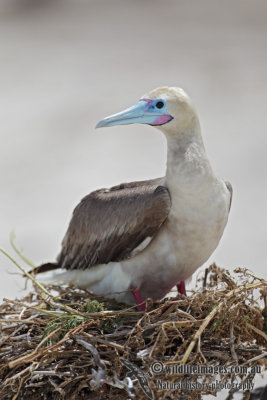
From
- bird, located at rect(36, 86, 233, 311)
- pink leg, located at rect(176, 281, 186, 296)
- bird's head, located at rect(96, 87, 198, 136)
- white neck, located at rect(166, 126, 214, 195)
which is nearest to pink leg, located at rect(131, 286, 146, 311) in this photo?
bird, located at rect(36, 86, 233, 311)

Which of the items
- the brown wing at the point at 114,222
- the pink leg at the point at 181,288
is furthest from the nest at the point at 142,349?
the pink leg at the point at 181,288

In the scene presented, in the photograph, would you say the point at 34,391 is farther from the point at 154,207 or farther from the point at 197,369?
the point at 154,207

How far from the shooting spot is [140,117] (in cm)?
561

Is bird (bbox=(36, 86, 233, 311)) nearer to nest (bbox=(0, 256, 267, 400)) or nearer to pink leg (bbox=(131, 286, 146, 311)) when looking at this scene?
pink leg (bbox=(131, 286, 146, 311))

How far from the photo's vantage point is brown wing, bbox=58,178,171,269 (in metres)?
5.73

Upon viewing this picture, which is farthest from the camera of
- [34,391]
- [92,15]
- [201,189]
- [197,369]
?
[92,15]

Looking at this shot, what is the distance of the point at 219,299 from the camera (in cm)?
514

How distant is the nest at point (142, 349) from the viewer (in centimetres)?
482

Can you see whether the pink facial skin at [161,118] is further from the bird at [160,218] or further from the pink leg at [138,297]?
the pink leg at [138,297]

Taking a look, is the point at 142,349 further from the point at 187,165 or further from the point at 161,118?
the point at 161,118

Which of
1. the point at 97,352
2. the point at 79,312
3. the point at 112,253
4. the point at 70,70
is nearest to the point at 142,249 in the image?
the point at 112,253

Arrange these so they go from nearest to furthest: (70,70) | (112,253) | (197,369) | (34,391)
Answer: (197,369), (34,391), (112,253), (70,70)

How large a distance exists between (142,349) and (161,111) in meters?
1.51

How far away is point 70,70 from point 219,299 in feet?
43.9
